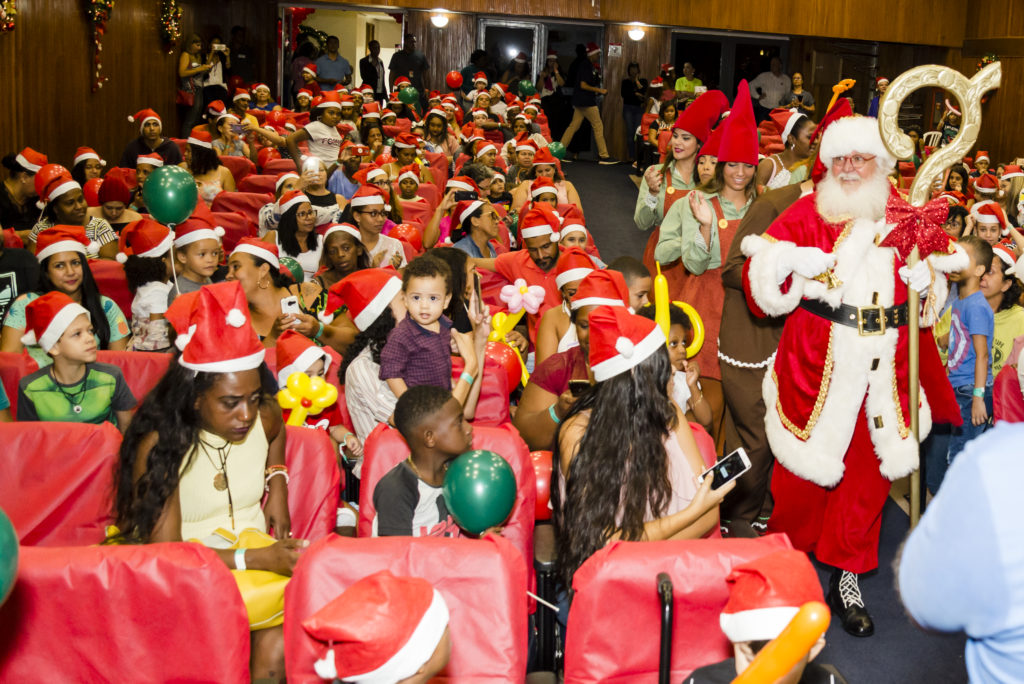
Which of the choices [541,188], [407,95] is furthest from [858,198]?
[407,95]

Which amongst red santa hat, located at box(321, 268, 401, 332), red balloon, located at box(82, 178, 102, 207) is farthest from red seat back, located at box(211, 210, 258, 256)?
red santa hat, located at box(321, 268, 401, 332)

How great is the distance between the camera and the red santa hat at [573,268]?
426 centimetres

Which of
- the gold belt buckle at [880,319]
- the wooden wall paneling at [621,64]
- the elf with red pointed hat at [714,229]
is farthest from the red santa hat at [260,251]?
the wooden wall paneling at [621,64]

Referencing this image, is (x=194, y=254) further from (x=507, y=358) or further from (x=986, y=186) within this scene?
(x=986, y=186)

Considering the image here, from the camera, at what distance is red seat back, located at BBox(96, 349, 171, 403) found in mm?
3797

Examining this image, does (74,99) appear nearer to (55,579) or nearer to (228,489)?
(228,489)

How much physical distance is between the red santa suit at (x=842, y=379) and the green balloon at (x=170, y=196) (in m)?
3.06

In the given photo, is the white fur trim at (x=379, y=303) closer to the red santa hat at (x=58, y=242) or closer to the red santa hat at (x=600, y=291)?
the red santa hat at (x=600, y=291)

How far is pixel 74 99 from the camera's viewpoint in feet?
34.7

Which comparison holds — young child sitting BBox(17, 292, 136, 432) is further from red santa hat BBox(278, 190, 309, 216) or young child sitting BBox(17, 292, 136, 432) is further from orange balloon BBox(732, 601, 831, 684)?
orange balloon BBox(732, 601, 831, 684)

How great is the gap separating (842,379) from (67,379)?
277 cm

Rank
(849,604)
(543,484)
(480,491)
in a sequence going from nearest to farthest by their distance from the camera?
(480,491) < (543,484) < (849,604)

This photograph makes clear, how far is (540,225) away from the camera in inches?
212

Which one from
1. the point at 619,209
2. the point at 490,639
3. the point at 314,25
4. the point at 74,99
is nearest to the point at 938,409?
the point at 490,639
